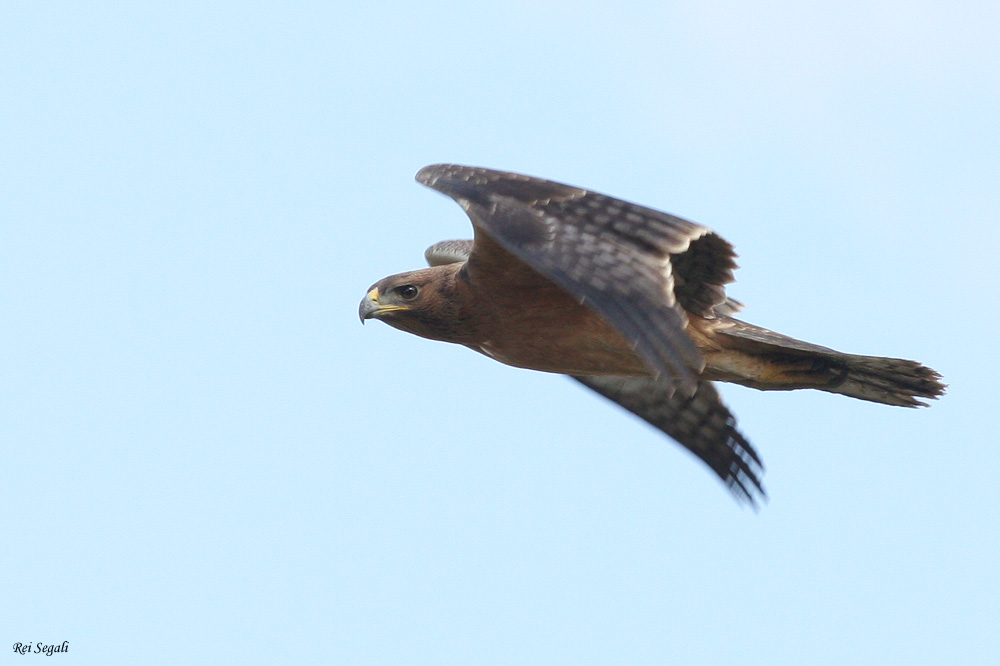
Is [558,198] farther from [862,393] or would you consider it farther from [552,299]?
[862,393]

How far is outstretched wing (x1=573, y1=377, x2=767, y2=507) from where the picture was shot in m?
10.6

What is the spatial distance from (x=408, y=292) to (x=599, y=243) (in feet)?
6.47

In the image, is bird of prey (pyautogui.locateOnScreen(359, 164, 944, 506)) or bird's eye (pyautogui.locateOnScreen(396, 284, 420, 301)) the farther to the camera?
bird's eye (pyautogui.locateOnScreen(396, 284, 420, 301))

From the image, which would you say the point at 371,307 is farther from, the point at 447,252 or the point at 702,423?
the point at 702,423

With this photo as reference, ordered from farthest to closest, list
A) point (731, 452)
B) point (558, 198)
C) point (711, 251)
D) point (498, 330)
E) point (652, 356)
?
point (731, 452) → point (498, 330) → point (711, 251) → point (558, 198) → point (652, 356)

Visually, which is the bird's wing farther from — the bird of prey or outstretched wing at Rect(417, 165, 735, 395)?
outstretched wing at Rect(417, 165, 735, 395)

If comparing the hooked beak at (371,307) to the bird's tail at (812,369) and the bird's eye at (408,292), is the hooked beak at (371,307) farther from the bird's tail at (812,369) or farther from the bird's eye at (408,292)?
the bird's tail at (812,369)

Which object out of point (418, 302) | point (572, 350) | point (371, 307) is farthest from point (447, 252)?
point (572, 350)

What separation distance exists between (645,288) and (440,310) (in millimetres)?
1991

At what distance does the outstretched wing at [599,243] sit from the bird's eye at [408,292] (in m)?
1.07

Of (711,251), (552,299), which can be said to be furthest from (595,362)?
(711,251)

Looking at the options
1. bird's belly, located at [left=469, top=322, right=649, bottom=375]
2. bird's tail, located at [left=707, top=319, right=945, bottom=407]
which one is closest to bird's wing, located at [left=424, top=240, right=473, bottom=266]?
bird's belly, located at [left=469, top=322, right=649, bottom=375]

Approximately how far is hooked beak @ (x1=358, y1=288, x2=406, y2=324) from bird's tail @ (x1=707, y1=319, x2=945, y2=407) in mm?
2062

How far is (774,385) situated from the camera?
9102 millimetres
